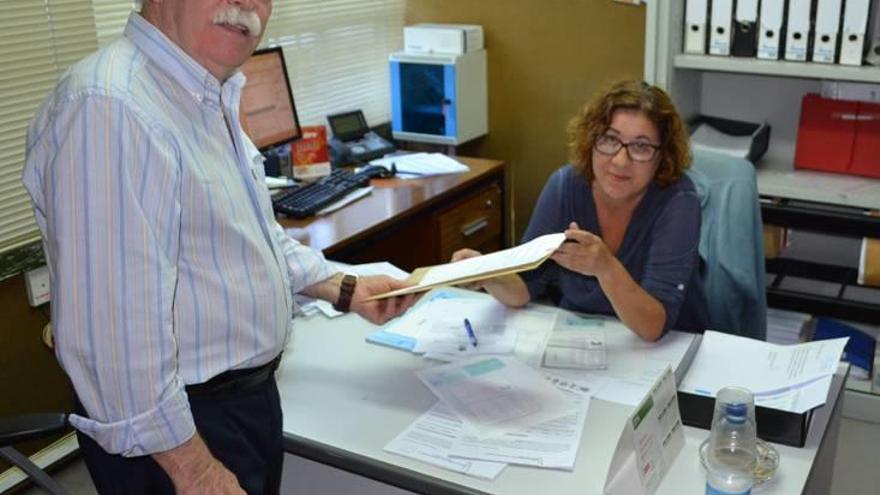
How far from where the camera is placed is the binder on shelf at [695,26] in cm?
278

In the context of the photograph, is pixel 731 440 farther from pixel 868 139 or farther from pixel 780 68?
pixel 868 139

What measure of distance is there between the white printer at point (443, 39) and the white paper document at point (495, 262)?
2067 mm

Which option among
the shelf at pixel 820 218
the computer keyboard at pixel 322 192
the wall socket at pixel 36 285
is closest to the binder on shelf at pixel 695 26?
the shelf at pixel 820 218

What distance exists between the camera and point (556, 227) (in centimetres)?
210

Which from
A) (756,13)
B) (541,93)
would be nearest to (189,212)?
(756,13)

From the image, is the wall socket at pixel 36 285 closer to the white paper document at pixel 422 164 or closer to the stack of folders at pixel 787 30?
the white paper document at pixel 422 164

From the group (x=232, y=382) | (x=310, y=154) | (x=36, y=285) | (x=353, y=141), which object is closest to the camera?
(x=232, y=382)

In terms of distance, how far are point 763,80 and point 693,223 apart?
1.38m

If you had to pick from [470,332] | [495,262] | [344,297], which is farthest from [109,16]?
[495,262]

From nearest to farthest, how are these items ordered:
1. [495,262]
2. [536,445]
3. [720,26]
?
[536,445], [495,262], [720,26]

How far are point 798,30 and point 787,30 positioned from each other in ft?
0.11

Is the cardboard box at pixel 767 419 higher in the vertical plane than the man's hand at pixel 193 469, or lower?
lower

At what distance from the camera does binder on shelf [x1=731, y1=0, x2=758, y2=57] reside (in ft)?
8.93

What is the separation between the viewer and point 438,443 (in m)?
1.48
